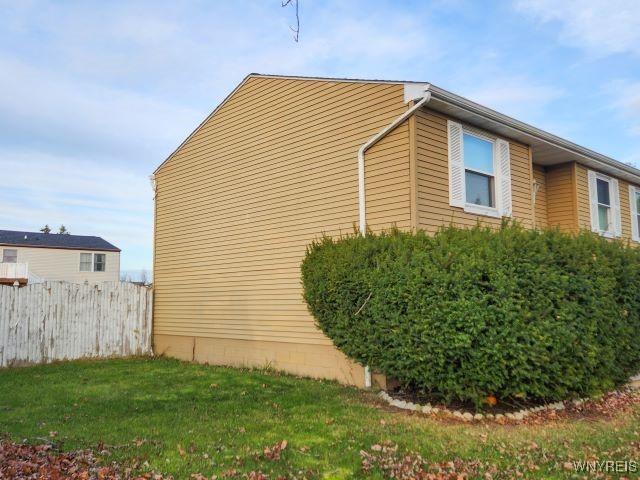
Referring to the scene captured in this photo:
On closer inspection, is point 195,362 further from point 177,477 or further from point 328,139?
point 177,477

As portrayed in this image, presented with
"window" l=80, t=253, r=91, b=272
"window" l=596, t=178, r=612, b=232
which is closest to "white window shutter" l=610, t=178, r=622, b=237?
"window" l=596, t=178, r=612, b=232

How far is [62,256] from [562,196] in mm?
28443

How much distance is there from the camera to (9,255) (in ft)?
98.3

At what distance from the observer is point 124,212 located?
22.3 m

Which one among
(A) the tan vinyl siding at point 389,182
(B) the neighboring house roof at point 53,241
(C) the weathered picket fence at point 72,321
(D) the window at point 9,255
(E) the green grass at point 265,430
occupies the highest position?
(B) the neighboring house roof at point 53,241

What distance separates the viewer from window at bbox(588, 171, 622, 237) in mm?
12297

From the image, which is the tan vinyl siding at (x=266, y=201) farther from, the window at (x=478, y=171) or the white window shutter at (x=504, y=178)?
the white window shutter at (x=504, y=178)

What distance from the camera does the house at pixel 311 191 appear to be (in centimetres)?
855

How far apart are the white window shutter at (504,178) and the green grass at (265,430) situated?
4106mm

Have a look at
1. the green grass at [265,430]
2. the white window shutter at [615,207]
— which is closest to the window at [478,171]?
the green grass at [265,430]

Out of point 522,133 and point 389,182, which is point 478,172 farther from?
point 389,182

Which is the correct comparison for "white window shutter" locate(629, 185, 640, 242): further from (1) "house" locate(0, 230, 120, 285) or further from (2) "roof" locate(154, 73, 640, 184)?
(1) "house" locate(0, 230, 120, 285)

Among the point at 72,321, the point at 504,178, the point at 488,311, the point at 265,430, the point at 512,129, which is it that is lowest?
the point at 265,430

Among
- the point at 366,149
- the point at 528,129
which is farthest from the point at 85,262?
the point at 528,129
